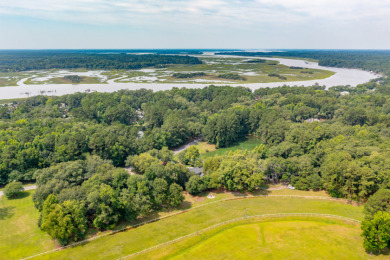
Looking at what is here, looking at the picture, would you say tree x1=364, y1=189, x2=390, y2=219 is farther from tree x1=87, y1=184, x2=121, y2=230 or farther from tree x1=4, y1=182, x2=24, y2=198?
tree x1=4, y1=182, x2=24, y2=198

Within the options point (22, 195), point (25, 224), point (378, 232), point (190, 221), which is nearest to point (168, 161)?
point (190, 221)

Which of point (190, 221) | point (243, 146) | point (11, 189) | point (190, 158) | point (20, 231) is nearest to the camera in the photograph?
point (20, 231)

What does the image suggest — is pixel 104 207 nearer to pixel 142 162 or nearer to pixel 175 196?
pixel 175 196

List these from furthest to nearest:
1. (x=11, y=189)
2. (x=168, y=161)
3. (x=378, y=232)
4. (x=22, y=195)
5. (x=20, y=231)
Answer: (x=168, y=161) < (x=22, y=195) < (x=11, y=189) < (x=20, y=231) < (x=378, y=232)

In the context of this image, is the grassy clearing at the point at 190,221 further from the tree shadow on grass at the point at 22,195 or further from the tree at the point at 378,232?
the tree shadow on grass at the point at 22,195

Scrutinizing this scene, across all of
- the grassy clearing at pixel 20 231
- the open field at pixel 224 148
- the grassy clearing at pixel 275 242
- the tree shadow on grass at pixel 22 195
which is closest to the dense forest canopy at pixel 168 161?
the open field at pixel 224 148

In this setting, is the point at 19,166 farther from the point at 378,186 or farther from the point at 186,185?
the point at 378,186
